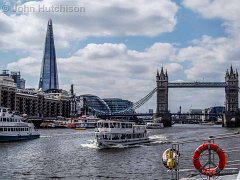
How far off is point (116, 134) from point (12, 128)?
961 inches

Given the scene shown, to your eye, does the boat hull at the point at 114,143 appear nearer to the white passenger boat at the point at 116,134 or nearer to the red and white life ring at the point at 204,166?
the white passenger boat at the point at 116,134

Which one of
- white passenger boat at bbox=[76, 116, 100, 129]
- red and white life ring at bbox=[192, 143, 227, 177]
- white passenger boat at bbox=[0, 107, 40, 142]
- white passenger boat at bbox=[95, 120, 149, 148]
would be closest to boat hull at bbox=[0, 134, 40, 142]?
white passenger boat at bbox=[0, 107, 40, 142]

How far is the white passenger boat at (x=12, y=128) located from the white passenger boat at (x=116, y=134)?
20.6 metres

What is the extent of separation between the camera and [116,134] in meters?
71.2

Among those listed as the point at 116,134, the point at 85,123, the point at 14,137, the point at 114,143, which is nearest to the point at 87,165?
the point at 114,143

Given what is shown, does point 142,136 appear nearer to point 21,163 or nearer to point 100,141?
point 100,141

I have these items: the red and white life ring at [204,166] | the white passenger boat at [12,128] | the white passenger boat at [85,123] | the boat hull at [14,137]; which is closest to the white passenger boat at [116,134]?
the boat hull at [14,137]

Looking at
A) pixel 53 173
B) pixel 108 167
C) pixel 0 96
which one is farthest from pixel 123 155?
pixel 0 96

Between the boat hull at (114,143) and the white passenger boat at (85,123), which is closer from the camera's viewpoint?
the boat hull at (114,143)

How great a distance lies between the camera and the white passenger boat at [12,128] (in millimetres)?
82794

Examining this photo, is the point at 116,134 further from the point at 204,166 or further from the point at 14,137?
the point at 204,166

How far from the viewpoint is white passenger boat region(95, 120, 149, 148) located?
68.9 m

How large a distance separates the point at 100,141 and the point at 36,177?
98.3 feet

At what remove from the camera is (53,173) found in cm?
4109
